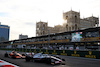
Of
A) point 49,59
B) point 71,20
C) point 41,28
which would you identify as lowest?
point 49,59

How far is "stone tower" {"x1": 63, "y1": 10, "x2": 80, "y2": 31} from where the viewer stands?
80.6 m

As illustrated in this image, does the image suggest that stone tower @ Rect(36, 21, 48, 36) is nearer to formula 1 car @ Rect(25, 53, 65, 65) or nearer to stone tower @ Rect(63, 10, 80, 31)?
stone tower @ Rect(63, 10, 80, 31)

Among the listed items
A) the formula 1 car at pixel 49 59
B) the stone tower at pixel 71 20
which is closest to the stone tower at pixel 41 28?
the stone tower at pixel 71 20

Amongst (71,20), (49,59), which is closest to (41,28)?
(71,20)

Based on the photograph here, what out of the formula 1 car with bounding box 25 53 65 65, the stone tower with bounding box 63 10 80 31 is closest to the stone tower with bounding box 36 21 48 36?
the stone tower with bounding box 63 10 80 31

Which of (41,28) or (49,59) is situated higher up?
(41,28)

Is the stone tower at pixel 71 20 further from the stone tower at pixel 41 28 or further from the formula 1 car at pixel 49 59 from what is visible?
the formula 1 car at pixel 49 59

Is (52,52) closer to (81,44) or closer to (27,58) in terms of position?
(81,44)

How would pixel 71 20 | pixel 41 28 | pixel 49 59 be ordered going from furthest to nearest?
pixel 41 28
pixel 71 20
pixel 49 59

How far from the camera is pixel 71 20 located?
263 feet

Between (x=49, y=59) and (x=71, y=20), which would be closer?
(x=49, y=59)

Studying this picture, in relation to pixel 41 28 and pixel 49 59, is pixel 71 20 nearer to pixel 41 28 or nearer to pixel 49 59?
pixel 41 28

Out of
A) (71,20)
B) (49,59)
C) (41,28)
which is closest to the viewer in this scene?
(49,59)

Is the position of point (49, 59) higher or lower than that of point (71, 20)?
lower
